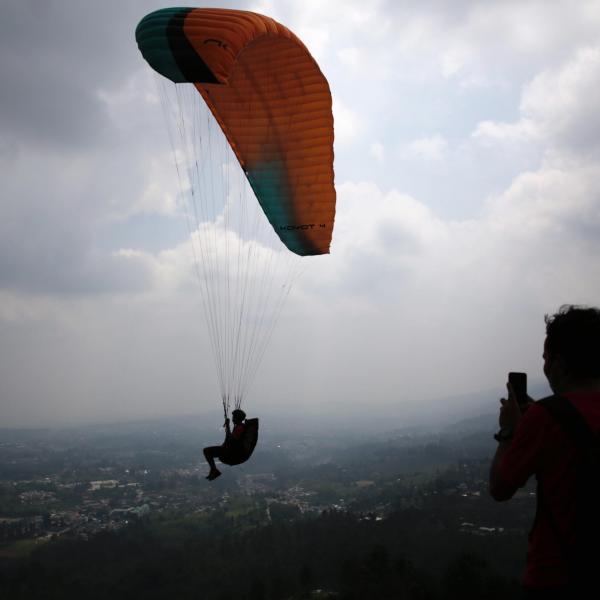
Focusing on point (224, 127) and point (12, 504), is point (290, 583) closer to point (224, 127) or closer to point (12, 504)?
point (224, 127)

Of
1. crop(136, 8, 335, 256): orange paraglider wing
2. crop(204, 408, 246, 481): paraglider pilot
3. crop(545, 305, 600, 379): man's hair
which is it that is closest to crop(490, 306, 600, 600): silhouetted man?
crop(545, 305, 600, 379): man's hair

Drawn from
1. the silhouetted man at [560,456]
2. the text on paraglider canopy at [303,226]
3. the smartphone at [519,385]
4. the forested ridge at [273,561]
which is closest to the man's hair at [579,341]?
the silhouetted man at [560,456]

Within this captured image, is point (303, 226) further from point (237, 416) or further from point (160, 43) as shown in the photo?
point (160, 43)

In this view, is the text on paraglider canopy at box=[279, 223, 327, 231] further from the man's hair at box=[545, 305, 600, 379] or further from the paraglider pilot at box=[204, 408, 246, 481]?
the man's hair at box=[545, 305, 600, 379]

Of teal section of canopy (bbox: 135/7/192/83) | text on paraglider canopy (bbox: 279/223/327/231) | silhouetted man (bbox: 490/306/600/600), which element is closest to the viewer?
silhouetted man (bbox: 490/306/600/600)

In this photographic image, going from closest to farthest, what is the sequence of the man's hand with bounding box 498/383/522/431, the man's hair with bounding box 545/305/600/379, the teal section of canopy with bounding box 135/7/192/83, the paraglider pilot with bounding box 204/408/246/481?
the man's hair with bounding box 545/305/600/379 → the man's hand with bounding box 498/383/522/431 → the teal section of canopy with bounding box 135/7/192/83 → the paraglider pilot with bounding box 204/408/246/481

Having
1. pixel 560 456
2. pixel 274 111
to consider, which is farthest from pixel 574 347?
pixel 274 111

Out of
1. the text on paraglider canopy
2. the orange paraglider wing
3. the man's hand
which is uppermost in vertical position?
the orange paraglider wing

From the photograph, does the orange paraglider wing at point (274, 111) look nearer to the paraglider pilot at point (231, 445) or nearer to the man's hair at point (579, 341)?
the paraglider pilot at point (231, 445)
